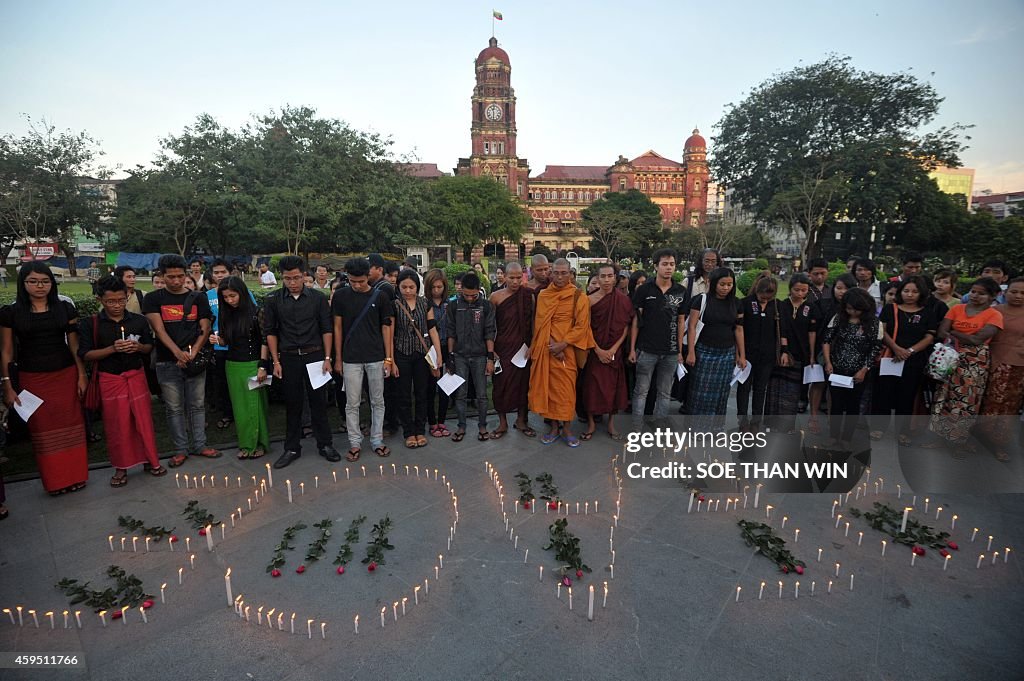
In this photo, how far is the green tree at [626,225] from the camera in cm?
5234

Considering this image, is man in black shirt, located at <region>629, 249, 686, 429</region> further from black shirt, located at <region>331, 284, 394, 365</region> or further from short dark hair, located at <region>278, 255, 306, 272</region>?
short dark hair, located at <region>278, 255, 306, 272</region>

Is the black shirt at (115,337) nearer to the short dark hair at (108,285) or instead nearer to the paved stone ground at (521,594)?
the short dark hair at (108,285)

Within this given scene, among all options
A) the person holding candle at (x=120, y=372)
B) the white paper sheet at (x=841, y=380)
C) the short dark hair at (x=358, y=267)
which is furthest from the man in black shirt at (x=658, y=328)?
the person holding candle at (x=120, y=372)

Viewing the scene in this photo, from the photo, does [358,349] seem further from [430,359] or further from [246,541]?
[246,541]

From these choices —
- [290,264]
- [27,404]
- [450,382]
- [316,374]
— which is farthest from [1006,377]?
[27,404]

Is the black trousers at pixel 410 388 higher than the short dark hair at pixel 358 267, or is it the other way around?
the short dark hair at pixel 358 267

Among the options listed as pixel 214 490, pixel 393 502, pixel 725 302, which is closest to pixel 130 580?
pixel 214 490

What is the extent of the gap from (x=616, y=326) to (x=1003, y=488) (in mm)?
3547

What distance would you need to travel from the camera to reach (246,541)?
345cm

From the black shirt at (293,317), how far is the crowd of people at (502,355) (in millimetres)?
13

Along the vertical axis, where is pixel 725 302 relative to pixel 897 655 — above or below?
above

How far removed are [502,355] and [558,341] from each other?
2.13 ft

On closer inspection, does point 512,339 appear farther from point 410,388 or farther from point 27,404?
point 27,404

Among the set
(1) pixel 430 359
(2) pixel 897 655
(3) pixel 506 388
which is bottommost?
(2) pixel 897 655
